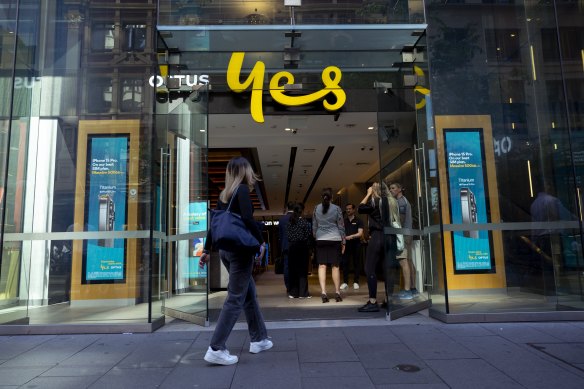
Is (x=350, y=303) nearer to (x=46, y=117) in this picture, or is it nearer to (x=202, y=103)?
(x=202, y=103)

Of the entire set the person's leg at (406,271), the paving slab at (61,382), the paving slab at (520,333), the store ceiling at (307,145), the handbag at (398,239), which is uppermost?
the store ceiling at (307,145)

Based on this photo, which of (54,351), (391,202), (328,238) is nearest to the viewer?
(54,351)

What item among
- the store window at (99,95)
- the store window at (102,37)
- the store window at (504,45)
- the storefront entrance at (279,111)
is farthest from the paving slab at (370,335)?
the store window at (102,37)

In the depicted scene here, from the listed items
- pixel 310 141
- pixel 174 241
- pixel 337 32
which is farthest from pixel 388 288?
pixel 310 141

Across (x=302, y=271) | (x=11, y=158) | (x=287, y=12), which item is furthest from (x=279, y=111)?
(x=11, y=158)

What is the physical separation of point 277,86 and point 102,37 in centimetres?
294

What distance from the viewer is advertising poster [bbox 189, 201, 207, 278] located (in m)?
5.81

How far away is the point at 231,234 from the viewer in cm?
363

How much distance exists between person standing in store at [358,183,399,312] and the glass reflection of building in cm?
44

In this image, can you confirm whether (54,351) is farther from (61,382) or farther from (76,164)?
(76,164)

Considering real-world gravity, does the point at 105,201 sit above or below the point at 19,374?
above

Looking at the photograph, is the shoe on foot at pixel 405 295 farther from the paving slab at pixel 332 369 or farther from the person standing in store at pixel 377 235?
the paving slab at pixel 332 369

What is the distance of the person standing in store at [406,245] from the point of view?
20.1ft

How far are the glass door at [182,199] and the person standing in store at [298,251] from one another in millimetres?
2265
